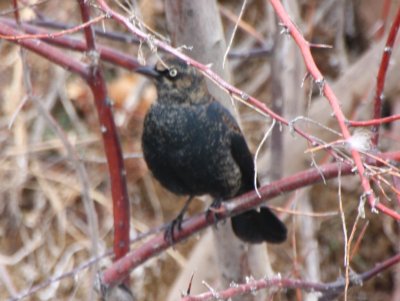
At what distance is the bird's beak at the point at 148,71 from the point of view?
117 inches

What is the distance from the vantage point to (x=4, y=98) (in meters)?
4.87

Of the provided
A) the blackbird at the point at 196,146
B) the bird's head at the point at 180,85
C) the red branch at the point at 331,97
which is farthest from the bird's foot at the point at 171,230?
the red branch at the point at 331,97

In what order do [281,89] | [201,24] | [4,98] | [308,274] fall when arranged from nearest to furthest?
[201,24], [281,89], [308,274], [4,98]

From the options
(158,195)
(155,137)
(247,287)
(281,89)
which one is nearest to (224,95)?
(155,137)

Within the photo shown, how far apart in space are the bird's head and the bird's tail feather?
0.43 meters

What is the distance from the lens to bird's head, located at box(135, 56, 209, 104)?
10.4ft

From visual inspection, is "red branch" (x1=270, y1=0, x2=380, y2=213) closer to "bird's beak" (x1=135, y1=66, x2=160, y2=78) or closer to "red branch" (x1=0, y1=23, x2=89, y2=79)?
"red branch" (x1=0, y1=23, x2=89, y2=79)

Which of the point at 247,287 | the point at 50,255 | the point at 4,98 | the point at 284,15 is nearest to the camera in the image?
the point at 284,15

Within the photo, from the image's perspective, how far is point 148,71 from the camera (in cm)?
300

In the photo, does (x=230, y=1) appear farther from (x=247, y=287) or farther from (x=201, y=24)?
(x=247, y=287)

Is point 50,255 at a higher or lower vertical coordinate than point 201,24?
lower

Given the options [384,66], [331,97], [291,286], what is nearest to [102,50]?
[291,286]

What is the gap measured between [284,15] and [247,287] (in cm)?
63

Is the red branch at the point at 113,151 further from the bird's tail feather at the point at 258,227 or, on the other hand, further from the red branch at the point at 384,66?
the red branch at the point at 384,66
